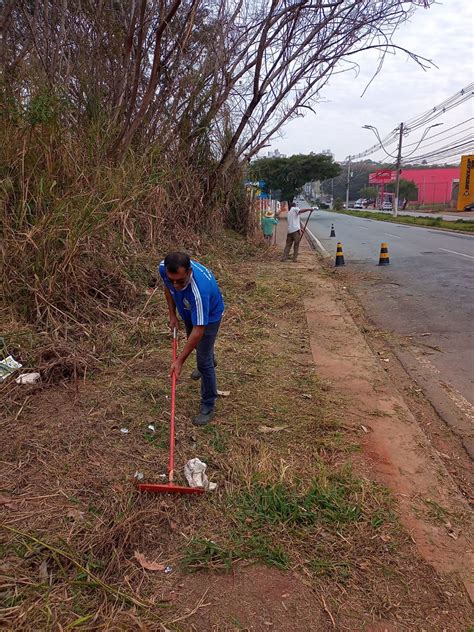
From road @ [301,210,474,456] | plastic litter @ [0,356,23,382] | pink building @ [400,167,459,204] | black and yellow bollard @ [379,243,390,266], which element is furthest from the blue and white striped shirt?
pink building @ [400,167,459,204]

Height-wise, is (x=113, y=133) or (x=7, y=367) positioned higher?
(x=113, y=133)

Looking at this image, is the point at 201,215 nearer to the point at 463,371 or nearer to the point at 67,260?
the point at 67,260

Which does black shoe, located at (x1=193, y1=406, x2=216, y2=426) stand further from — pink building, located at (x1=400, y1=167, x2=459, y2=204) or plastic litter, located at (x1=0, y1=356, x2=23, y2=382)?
pink building, located at (x1=400, y1=167, x2=459, y2=204)

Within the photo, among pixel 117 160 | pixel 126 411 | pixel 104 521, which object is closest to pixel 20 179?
pixel 117 160

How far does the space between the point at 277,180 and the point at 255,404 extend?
45325 mm

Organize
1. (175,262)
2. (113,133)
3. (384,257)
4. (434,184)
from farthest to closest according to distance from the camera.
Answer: (434,184) → (384,257) → (113,133) → (175,262)

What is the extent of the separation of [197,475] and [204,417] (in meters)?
0.83

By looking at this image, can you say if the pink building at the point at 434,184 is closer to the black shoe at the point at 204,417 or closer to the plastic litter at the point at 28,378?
the black shoe at the point at 204,417

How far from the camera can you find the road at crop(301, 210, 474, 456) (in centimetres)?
438

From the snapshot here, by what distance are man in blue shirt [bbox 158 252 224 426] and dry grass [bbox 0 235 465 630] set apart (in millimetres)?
260

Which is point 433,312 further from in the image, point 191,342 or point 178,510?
point 178,510

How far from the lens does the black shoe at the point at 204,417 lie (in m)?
3.51

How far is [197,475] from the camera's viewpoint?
274 cm

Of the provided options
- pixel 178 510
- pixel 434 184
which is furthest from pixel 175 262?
pixel 434 184
